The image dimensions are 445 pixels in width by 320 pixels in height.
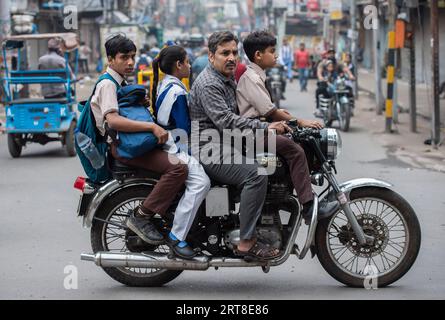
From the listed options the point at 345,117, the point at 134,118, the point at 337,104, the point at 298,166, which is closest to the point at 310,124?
the point at 298,166

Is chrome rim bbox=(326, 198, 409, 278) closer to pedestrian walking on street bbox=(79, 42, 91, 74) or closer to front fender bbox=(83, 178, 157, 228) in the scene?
front fender bbox=(83, 178, 157, 228)

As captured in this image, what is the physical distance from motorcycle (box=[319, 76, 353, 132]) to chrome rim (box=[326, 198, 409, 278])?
468 inches

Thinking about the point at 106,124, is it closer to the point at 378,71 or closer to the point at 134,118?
the point at 134,118

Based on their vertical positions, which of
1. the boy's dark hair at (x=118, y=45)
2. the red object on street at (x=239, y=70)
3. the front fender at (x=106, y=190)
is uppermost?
the boy's dark hair at (x=118, y=45)

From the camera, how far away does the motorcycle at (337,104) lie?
59.6 feet

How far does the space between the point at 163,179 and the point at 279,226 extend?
0.85m

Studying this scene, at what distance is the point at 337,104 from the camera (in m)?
18.6

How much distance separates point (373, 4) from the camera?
2195 centimetres

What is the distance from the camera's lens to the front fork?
607 cm

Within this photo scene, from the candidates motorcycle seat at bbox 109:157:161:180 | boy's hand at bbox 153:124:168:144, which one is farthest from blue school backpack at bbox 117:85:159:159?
motorcycle seat at bbox 109:157:161:180

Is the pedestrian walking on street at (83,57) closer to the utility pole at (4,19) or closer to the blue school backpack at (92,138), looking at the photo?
the utility pole at (4,19)

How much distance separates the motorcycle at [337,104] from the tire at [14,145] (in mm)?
6743

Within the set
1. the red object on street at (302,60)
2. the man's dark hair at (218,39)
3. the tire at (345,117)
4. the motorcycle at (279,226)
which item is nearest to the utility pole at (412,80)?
the tire at (345,117)

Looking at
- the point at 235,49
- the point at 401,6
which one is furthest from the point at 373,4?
the point at 235,49
